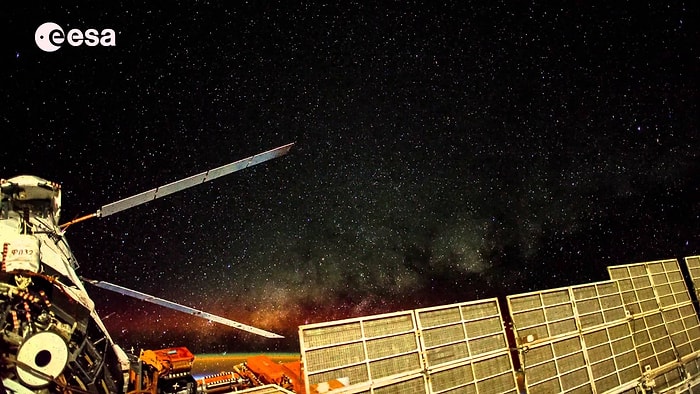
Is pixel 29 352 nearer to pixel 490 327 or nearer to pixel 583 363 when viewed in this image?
pixel 490 327

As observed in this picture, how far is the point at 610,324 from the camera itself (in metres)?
10.6

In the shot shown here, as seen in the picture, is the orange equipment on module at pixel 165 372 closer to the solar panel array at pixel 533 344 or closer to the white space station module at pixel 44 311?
the white space station module at pixel 44 311

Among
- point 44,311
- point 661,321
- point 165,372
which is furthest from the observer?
point 165,372

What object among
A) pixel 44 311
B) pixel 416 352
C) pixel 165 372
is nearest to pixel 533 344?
pixel 416 352

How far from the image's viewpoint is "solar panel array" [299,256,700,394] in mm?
6316

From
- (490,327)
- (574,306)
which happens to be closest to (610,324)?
(574,306)

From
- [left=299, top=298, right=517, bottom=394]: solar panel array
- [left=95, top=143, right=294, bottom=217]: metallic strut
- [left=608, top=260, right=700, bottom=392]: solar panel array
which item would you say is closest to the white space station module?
[left=95, top=143, right=294, bottom=217]: metallic strut

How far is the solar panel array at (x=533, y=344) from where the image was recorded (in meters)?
6.32

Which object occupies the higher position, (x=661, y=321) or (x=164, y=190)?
(x=164, y=190)

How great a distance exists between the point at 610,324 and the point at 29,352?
1563 cm

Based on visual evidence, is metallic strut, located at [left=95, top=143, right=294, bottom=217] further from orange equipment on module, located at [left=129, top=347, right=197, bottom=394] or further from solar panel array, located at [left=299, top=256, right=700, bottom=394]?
solar panel array, located at [left=299, top=256, right=700, bottom=394]

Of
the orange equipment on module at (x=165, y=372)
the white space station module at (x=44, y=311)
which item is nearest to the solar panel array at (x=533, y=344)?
the white space station module at (x=44, y=311)

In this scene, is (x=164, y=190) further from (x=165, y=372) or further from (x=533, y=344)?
(x=533, y=344)

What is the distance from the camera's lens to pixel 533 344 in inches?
332
